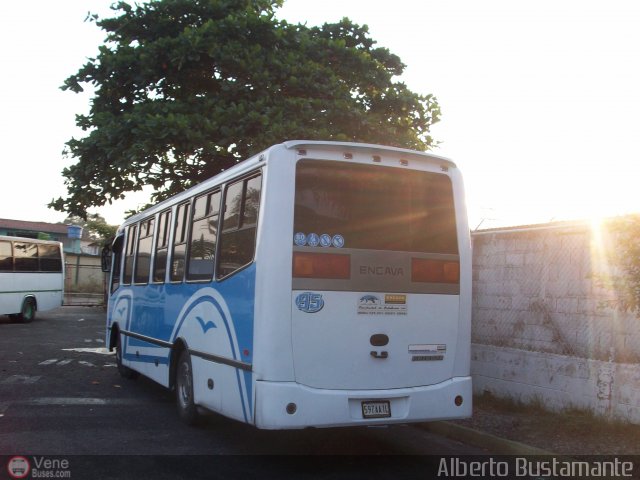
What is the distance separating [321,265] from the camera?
6363mm

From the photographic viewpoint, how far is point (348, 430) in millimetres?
8414

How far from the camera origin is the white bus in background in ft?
78.4

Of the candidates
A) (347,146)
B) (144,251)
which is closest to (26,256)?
(144,251)

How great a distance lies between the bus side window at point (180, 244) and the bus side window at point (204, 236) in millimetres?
318

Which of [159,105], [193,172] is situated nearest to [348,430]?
[159,105]

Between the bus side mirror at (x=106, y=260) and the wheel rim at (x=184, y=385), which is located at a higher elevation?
the bus side mirror at (x=106, y=260)

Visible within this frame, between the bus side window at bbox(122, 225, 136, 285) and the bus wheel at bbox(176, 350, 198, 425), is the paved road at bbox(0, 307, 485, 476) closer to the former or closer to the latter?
the bus wheel at bbox(176, 350, 198, 425)

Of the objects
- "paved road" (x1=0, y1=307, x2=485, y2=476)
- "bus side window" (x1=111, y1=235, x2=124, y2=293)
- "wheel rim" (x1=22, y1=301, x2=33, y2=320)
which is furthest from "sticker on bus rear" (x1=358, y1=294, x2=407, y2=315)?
"wheel rim" (x1=22, y1=301, x2=33, y2=320)

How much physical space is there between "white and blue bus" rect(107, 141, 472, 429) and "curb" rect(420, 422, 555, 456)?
1.95 feet

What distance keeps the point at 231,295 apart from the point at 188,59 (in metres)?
10.1

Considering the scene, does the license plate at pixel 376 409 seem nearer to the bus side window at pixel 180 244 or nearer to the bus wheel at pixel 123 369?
the bus side window at pixel 180 244

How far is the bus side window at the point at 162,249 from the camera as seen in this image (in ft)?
32.0

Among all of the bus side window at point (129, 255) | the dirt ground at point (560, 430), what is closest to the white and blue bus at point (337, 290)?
the dirt ground at point (560, 430)

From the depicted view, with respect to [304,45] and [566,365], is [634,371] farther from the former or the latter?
[304,45]
